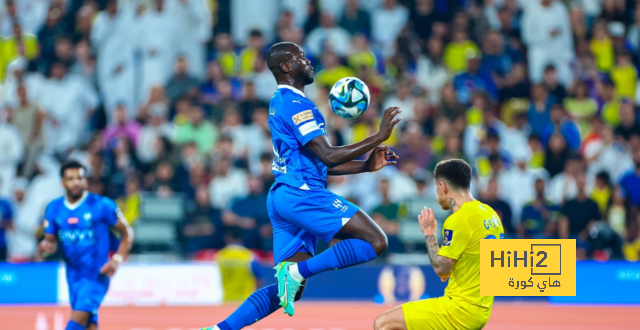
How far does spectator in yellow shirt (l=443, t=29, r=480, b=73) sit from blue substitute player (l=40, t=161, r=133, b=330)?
9.30 meters

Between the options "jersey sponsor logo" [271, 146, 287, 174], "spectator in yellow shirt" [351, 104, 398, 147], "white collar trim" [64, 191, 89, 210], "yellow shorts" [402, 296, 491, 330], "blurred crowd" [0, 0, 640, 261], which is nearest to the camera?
"yellow shorts" [402, 296, 491, 330]

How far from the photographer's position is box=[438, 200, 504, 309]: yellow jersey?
602 centimetres

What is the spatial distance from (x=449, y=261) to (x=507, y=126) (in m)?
9.74

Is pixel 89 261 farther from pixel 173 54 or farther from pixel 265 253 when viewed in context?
pixel 173 54

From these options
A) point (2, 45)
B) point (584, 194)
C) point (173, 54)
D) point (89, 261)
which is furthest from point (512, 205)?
point (2, 45)

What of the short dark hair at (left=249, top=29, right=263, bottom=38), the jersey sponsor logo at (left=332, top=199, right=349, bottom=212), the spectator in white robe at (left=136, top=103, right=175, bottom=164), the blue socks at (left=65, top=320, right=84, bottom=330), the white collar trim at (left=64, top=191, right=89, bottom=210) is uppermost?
the short dark hair at (left=249, top=29, right=263, bottom=38)

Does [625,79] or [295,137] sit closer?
[295,137]

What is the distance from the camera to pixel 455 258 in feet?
19.7

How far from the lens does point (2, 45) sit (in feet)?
55.0

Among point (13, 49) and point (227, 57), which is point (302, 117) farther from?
point (13, 49)

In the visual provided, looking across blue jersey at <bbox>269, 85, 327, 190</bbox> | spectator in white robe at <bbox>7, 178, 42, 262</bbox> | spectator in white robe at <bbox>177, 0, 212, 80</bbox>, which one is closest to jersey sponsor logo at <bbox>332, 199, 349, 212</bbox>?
blue jersey at <bbox>269, 85, 327, 190</bbox>

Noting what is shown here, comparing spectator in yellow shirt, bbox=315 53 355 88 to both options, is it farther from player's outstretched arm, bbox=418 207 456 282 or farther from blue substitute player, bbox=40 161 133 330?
player's outstretched arm, bbox=418 207 456 282

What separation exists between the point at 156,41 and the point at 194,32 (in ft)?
3.27

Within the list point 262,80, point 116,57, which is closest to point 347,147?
point 262,80
